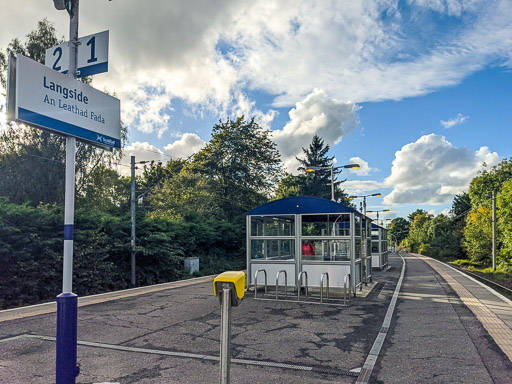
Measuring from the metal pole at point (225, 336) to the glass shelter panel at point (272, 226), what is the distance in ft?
31.3

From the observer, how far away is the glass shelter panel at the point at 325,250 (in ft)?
39.1

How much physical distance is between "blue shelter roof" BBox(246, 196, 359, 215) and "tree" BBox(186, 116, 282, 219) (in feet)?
69.3

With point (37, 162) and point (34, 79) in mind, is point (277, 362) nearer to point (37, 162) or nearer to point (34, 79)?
point (34, 79)

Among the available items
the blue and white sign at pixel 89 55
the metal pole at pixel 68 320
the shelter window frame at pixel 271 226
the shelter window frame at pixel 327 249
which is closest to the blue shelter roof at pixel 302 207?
the shelter window frame at pixel 271 226

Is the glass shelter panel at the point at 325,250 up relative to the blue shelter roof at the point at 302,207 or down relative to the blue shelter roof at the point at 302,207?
down

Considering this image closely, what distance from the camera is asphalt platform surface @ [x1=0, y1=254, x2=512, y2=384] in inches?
199

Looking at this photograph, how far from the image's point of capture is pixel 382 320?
27.9 ft

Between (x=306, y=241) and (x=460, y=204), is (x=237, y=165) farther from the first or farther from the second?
(x=460, y=204)

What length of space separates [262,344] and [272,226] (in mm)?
6774

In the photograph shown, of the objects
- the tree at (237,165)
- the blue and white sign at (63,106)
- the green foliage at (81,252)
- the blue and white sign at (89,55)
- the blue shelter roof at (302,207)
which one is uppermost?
the tree at (237,165)

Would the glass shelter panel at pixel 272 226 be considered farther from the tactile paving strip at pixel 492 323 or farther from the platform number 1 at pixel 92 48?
the platform number 1 at pixel 92 48

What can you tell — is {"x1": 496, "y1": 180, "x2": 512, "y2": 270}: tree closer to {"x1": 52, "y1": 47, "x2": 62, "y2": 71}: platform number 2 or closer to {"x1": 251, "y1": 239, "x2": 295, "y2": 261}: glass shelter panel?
{"x1": 251, "y1": 239, "x2": 295, "y2": 261}: glass shelter panel

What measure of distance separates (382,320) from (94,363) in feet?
18.4

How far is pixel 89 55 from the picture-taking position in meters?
4.65
